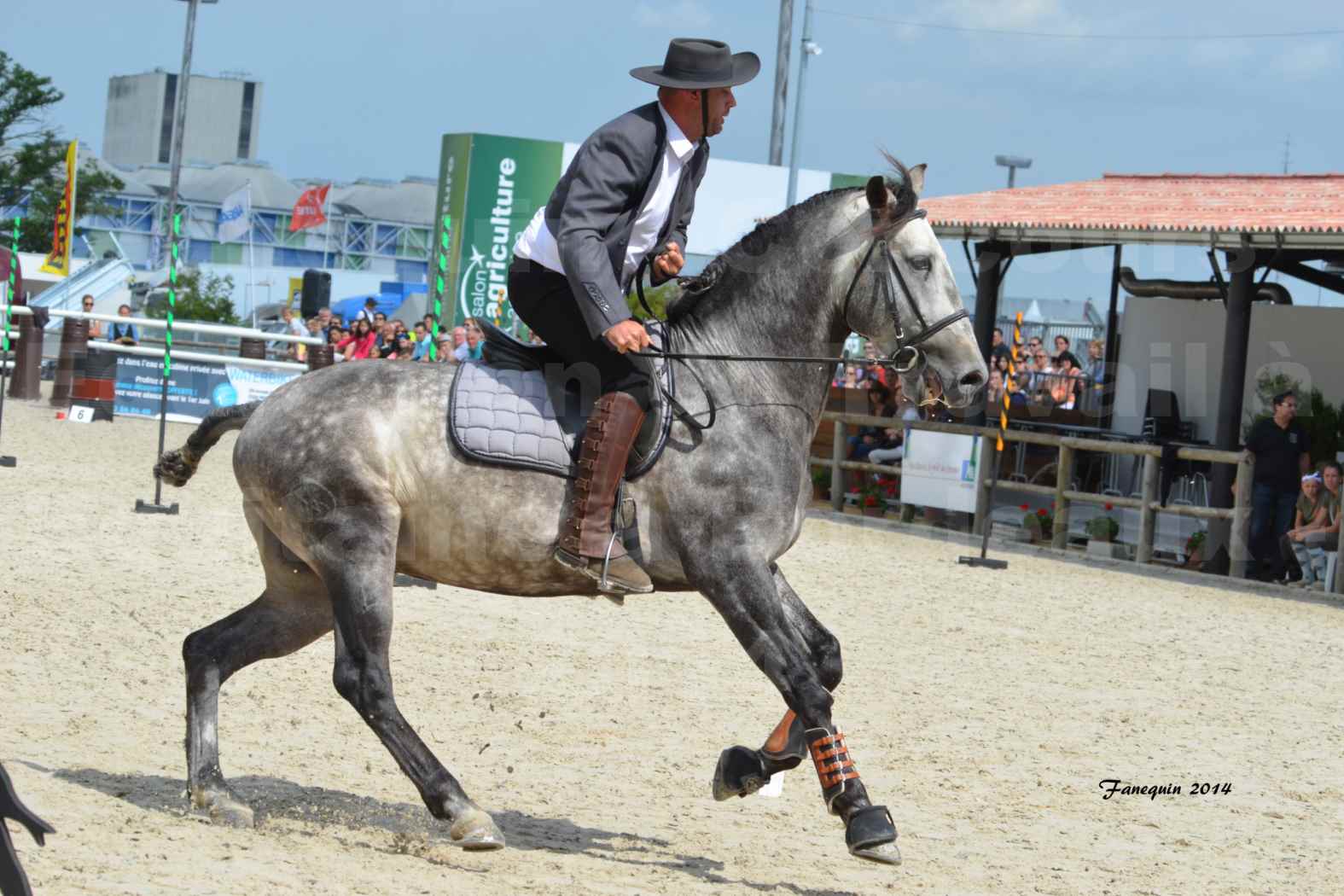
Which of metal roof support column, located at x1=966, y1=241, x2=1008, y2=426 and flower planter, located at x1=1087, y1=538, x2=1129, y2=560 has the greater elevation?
metal roof support column, located at x1=966, y1=241, x2=1008, y2=426

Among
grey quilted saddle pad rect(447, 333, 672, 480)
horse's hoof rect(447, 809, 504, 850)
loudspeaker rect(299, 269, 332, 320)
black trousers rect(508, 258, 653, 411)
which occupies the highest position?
loudspeaker rect(299, 269, 332, 320)

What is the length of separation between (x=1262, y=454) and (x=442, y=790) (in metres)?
12.0

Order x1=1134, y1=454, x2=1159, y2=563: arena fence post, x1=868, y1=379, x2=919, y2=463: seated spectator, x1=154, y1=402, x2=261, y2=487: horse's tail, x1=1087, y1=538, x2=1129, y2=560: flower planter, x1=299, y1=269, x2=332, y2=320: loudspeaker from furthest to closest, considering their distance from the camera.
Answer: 1. x1=299, y1=269, x2=332, y2=320: loudspeaker
2. x1=868, y1=379, x2=919, y2=463: seated spectator
3. x1=1087, y1=538, x2=1129, y2=560: flower planter
4. x1=1134, y1=454, x2=1159, y2=563: arena fence post
5. x1=154, y1=402, x2=261, y2=487: horse's tail

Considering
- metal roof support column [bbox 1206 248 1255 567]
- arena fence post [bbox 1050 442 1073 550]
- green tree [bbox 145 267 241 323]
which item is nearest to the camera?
metal roof support column [bbox 1206 248 1255 567]

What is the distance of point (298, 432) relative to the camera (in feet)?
18.7

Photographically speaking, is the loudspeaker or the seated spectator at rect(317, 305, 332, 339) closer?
the seated spectator at rect(317, 305, 332, 339)

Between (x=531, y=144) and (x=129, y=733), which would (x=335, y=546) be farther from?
(x=531, y=144)

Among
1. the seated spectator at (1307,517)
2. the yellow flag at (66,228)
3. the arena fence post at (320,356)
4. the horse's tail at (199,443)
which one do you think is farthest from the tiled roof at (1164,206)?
the yellow flag at (66,228)

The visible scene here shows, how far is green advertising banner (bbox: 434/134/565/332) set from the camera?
29781mm

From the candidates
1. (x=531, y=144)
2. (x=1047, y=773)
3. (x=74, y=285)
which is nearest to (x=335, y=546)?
(x=1047, y=773)

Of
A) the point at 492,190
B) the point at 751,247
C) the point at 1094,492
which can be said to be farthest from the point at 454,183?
the point at 751,247

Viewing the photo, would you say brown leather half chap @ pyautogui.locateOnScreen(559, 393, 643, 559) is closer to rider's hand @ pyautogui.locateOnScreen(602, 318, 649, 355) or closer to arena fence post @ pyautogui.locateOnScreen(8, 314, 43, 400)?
rider's hand @ pyautogui.locateOnScreen(602, 318, 649, 355)

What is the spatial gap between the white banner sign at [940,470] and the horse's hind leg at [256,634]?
12.9 meters

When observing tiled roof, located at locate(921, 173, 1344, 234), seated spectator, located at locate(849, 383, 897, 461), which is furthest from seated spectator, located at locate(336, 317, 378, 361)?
tiled roof, located at locate(921, 173, 1344, 234)
